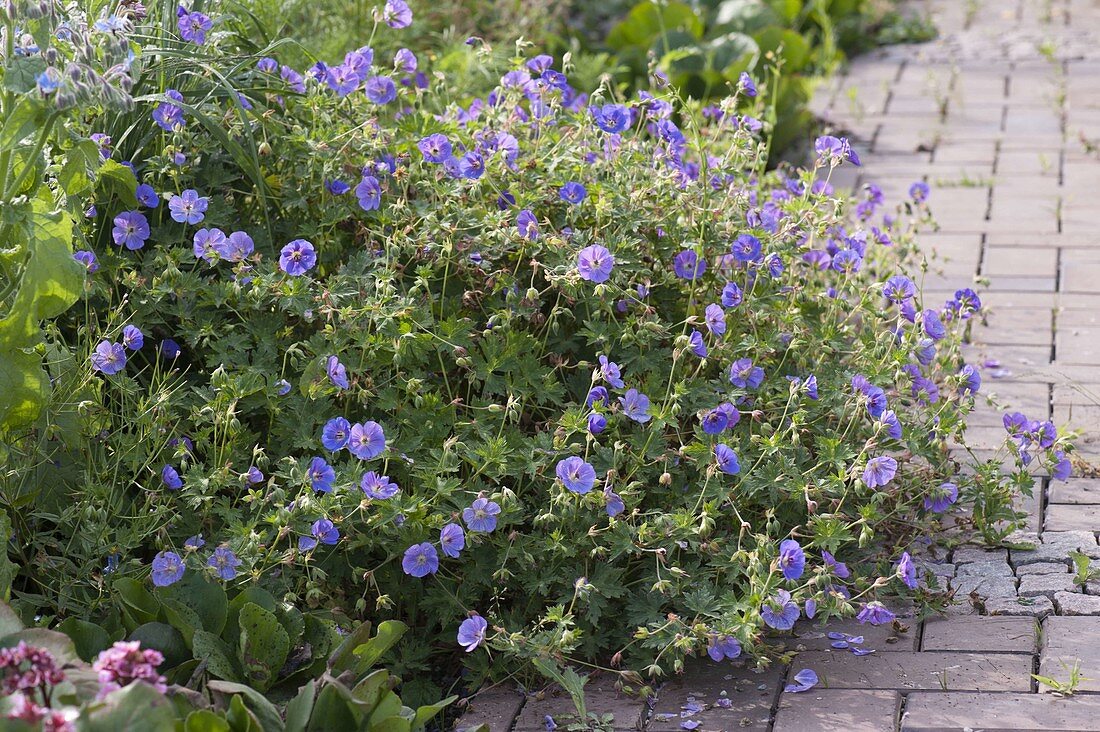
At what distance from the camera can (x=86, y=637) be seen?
7.04ft

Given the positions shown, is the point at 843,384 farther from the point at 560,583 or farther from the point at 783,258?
the point at 560,583

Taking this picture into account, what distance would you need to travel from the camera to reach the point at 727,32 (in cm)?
613

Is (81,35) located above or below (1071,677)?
above

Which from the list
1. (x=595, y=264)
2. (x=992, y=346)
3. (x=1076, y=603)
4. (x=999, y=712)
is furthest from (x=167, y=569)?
(x=992, y=346)

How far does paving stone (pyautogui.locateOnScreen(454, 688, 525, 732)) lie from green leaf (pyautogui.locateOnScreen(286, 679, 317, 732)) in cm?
36

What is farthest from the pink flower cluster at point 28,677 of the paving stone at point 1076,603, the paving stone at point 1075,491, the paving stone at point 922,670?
the paving stone at point 1075,491

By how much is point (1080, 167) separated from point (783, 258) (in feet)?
8.83

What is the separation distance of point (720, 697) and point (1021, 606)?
64 cm

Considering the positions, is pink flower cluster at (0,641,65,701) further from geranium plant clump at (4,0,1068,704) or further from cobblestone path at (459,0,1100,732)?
cobblestone path at (459,0,1100,732)

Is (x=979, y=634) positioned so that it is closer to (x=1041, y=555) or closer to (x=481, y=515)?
(x=1041, y=555)

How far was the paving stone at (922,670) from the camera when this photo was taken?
233cm

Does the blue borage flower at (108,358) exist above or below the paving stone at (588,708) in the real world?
above

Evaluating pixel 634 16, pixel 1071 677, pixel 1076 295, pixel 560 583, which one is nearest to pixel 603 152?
pixel 560 583

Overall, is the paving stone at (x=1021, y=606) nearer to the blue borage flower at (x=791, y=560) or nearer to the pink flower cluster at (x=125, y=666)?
the blue borage flower at (x=791, y=560)
